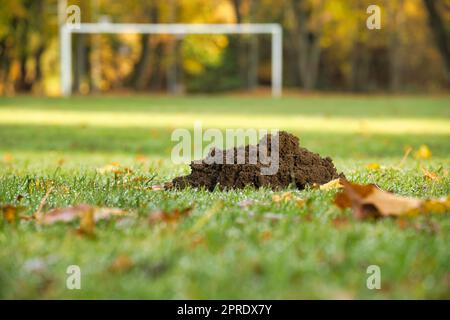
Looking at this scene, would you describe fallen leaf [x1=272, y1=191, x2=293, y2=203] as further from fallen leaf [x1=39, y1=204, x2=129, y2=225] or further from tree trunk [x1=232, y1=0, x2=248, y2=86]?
tree trunk [x1=232, y1=0, x2=248, y2=86]

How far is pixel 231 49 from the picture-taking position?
4638 centimetres

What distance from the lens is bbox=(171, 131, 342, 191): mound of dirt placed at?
453 centimetres

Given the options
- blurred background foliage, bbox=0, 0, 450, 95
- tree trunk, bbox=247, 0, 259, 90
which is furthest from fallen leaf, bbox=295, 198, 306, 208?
tree trunk, bbox=247, 0, 259, 90

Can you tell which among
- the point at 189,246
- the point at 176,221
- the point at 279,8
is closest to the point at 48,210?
the point at 176,221

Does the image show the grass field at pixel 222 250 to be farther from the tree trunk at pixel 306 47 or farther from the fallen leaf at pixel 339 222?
the tree trunk at pixel 306 47

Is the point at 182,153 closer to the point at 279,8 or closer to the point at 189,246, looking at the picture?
the point at 189,246

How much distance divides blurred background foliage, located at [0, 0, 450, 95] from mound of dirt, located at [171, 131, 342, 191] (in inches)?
1338

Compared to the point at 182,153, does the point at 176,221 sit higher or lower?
higher

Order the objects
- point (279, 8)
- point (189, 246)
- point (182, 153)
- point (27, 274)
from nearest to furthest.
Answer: point (27, 274) → point (189, 246) → point (182, 153) → point (279, 8)

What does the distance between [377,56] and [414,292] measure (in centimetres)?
4448

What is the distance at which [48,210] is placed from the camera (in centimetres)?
344

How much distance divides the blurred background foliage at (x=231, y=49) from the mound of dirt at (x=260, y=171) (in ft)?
111

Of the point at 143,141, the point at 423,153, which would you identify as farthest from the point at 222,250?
the point at 143,141

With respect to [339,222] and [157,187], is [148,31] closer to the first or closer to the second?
[157,187]
